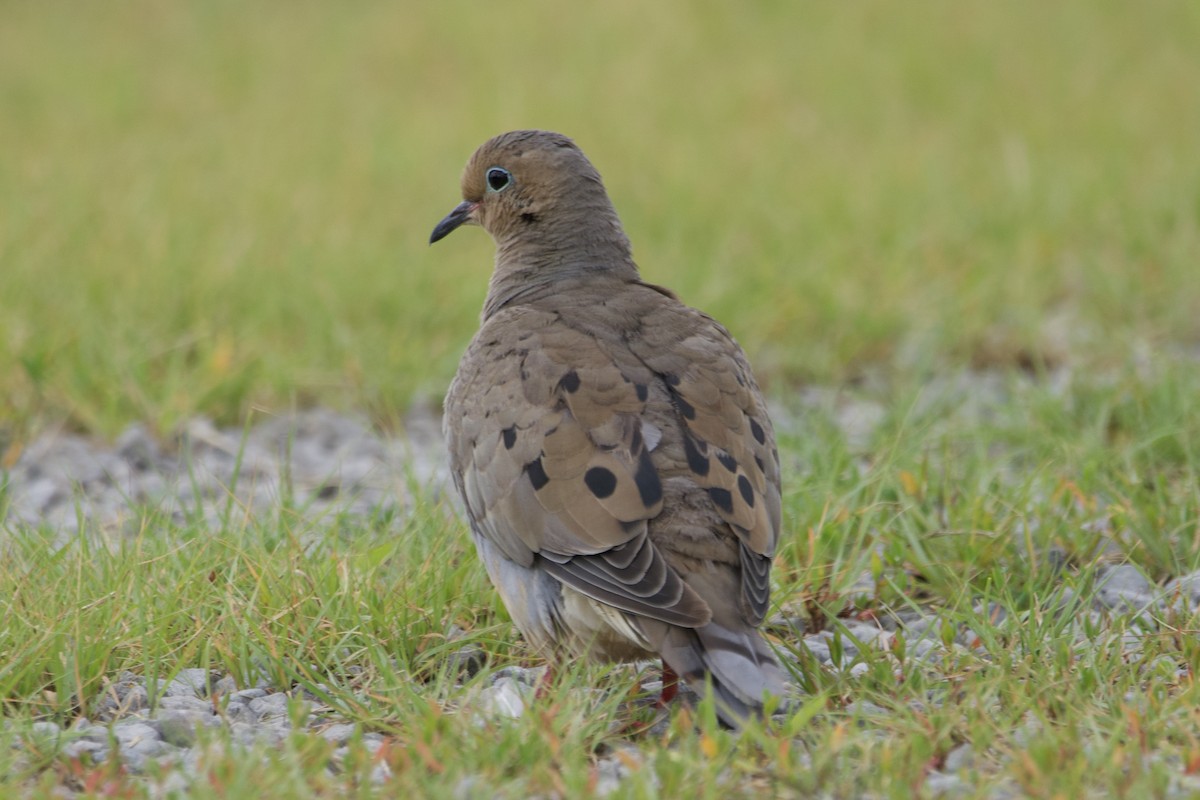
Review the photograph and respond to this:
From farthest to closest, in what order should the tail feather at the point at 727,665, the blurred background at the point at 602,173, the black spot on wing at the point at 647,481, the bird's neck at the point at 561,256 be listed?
the blurred background at the point at 602,173
the bird's neck at the point at 561,256
the black spot on wing at the point at 647,481
the tail feather at the point at 727,665

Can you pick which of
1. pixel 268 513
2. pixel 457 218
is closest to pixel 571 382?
pixel 268 513

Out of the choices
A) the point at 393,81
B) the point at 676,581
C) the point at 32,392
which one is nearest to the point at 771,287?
the point at 32,392

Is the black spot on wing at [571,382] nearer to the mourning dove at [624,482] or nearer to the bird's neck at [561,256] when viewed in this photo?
the mourning dove at [624,482]

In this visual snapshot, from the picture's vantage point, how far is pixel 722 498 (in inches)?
142

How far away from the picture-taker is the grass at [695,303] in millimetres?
3371

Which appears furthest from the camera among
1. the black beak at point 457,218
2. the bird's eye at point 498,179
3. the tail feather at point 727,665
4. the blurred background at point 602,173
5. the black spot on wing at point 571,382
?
the blurred background at point 602,173

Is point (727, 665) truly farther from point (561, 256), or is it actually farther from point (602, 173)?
point (602, 173)

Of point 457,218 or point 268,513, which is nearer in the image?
point 268,513

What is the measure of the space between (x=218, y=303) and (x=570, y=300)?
2.91 meters

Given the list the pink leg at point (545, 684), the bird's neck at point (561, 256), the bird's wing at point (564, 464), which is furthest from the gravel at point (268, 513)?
the bird's neck at point (561, 256)

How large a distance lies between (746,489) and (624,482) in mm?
317

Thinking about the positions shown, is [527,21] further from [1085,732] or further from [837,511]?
[1085,732]

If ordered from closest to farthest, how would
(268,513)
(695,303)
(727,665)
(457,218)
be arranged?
(727,665) < (268,513) < (457,218) < (695,303)

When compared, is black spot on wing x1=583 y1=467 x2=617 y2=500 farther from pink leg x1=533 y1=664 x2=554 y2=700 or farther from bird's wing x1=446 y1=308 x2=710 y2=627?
pink leg x1=533 y1=664 x2=554 y2=700
